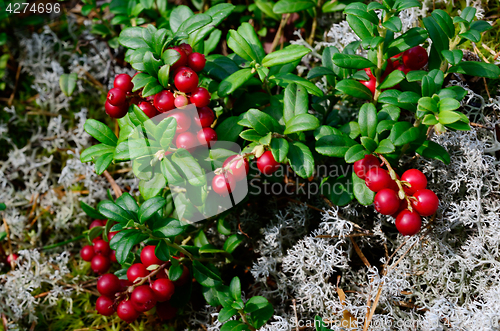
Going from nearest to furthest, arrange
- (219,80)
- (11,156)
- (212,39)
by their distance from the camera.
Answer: (219,80) < (212,39) < (11,156)

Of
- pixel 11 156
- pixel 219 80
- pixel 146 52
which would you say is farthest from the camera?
pixel 11 156

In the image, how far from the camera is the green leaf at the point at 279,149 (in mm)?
1913

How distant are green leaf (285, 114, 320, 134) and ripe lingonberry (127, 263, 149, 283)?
3.64 ft

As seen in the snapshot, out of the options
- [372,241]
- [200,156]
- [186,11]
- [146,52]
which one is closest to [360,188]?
[372,241]

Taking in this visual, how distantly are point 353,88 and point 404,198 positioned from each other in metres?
0.65

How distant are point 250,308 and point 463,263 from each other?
3.98 feet

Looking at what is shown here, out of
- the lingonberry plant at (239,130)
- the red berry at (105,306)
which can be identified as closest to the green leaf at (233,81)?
the lingonberry plant at (239,130)

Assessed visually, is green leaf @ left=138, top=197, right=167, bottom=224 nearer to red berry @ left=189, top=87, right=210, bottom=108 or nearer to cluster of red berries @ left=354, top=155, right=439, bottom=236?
red berry @ left=189, top=87, right=210, bottom=108

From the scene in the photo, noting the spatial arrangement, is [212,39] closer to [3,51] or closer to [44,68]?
[44,68]

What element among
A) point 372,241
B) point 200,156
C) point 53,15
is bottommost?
point 372,241

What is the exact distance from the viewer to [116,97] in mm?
1973

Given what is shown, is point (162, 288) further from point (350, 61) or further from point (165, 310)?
point (350, 61)

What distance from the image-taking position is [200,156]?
2.09 metres

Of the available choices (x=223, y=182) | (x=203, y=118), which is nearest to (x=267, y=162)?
(x=223, y=182)
